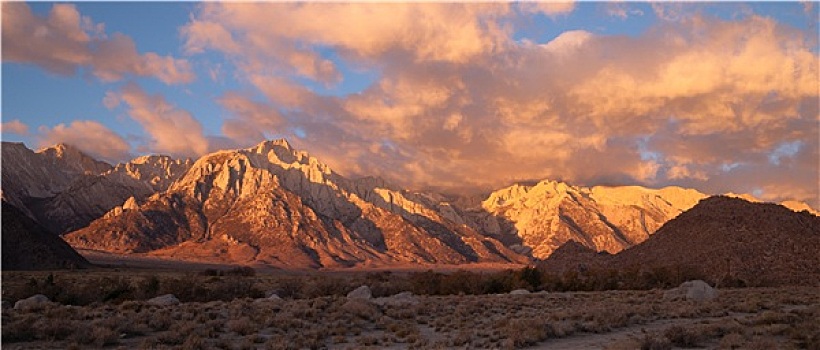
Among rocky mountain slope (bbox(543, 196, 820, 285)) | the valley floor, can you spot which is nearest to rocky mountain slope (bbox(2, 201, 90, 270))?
rocky mountain slope (bbox(543, 196, 820, 285))

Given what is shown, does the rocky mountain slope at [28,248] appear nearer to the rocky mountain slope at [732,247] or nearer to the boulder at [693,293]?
the rocky mountain slope at [732,247]

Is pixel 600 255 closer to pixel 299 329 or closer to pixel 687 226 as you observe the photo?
pixel 687 226

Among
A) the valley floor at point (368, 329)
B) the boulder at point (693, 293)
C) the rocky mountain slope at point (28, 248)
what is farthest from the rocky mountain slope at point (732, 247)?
the rocky mountain slope at point (28, 248)

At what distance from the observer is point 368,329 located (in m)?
31.0

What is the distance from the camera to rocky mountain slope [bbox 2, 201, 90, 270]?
5226 inches

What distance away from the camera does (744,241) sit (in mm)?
96375

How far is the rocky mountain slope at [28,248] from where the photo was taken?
436 feet

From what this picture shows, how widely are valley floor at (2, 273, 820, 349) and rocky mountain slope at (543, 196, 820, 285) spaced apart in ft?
185

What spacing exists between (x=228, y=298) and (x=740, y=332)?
148 ft

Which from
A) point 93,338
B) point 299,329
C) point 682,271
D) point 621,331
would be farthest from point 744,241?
point 93,338

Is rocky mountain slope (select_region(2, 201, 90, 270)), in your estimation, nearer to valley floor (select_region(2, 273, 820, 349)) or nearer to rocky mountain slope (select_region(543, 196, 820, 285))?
rocky mountain slope (select_region(543, 196, 820, 285))

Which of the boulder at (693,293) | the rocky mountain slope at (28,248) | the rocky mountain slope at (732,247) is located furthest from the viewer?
the rocky mountain slope at (28,248)

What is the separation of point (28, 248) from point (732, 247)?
142856 mm

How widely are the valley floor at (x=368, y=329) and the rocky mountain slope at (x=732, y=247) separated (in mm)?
56465
